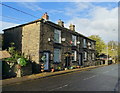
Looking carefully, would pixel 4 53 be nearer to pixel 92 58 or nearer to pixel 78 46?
pixel 78 46

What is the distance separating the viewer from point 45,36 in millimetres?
15625

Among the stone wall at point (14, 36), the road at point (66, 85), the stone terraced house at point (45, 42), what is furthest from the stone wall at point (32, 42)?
the road at point (66, 85)

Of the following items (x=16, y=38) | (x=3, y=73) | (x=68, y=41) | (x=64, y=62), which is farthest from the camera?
(x=68, y=41)

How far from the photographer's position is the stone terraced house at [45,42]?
1493 centimetres

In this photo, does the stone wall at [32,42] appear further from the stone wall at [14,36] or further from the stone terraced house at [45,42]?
the stone wall at [14,36]

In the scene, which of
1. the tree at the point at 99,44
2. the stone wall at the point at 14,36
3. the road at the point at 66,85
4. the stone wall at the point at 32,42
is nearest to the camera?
the road at the point at 66,85

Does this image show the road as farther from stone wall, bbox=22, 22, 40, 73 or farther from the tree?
the tree

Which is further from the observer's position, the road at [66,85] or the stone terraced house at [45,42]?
the stone terraced house at [45,42]

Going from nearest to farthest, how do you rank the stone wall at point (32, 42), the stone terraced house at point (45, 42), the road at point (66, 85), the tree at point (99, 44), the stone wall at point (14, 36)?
the road at point (66, 85), the stone wall at point (32, 42), the stone terraced house at point (45, 42), the stone wall at point (14, 36), the tree at point (99, 44)

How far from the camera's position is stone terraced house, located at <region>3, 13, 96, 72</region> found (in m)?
14.9

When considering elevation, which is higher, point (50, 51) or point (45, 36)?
point (45, 36)

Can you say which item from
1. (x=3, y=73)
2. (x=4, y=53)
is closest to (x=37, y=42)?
(x=4, y=53)

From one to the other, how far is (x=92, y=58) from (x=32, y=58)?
59.7 feet

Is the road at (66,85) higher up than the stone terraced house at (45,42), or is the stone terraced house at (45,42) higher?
the stone terraced house at (45,42)
